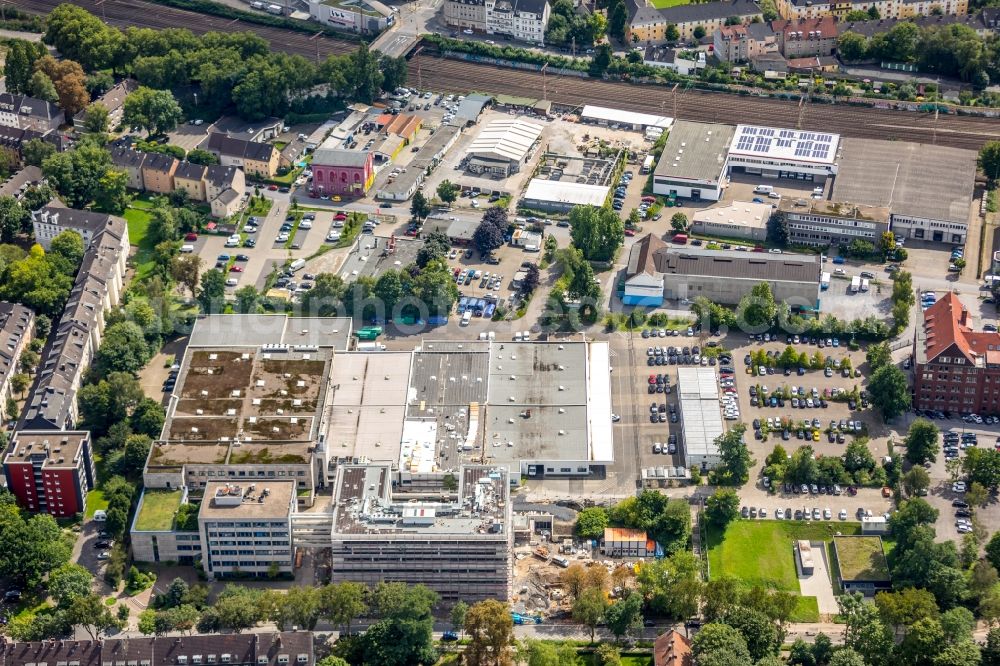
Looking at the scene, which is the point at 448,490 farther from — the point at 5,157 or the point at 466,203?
the point at 5,157

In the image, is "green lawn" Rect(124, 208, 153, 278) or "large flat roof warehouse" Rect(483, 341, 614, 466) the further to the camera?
"green lawn" Rect(124, 208, 153, 278)

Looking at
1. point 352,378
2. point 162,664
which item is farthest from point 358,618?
point 352,378

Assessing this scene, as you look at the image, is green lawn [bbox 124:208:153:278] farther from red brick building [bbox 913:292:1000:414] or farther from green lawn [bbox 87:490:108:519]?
red brick building [bbox 913:292:1000:414]

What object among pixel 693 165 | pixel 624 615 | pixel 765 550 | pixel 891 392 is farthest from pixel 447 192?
pixel 624 615

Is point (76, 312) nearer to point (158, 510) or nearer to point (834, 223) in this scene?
point (158, 510)

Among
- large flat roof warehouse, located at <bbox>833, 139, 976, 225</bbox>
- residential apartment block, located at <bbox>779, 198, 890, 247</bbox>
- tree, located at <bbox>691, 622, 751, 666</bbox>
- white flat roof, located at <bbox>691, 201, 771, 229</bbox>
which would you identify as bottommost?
tree, located at <bbox>691, 622, 751, 666</bbox>

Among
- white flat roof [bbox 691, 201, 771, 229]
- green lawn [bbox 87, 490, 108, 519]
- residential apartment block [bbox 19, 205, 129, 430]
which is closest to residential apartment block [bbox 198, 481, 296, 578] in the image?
green lawn [bbox 87, 490, 108, 519]
